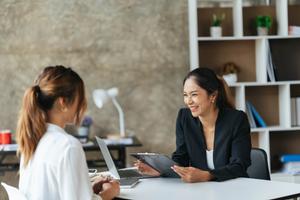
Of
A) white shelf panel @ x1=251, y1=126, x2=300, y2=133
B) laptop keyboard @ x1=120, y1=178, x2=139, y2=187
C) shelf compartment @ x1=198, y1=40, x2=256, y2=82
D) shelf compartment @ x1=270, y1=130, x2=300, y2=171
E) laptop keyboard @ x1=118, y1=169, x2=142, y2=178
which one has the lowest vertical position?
shelf compartment @ x1=270, y1=130, x2=300, y2=171

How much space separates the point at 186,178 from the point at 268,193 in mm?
448

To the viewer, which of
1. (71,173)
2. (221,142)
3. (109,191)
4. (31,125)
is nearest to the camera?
(71,173)

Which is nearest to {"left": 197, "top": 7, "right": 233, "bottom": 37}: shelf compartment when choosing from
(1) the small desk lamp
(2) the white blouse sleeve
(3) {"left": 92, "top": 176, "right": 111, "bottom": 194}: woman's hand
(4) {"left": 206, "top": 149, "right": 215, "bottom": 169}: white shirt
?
(1) the small desk lamp

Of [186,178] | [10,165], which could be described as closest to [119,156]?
[10,165]

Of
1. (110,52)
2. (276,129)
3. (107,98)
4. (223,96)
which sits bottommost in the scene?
(276,129)

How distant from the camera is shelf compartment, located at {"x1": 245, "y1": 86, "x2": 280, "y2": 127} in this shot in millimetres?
5055

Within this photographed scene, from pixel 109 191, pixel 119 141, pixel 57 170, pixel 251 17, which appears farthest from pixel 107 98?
pixel 57 170

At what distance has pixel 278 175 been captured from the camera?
4.83 m

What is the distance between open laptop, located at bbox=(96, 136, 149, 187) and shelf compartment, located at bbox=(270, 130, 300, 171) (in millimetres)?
2105

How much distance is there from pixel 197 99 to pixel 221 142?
275mm

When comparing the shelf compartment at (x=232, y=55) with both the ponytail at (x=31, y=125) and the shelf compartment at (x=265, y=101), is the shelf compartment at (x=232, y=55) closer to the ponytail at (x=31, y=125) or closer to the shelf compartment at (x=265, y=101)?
the shelf compartment at (x=265, y=101)

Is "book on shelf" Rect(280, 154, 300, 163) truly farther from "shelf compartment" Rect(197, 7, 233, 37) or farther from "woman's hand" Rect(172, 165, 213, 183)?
"woman's hand" Rect(172, 165, 213, 183)

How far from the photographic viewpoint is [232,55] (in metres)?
5.00

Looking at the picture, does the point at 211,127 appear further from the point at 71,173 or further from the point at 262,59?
the point at 262,59
